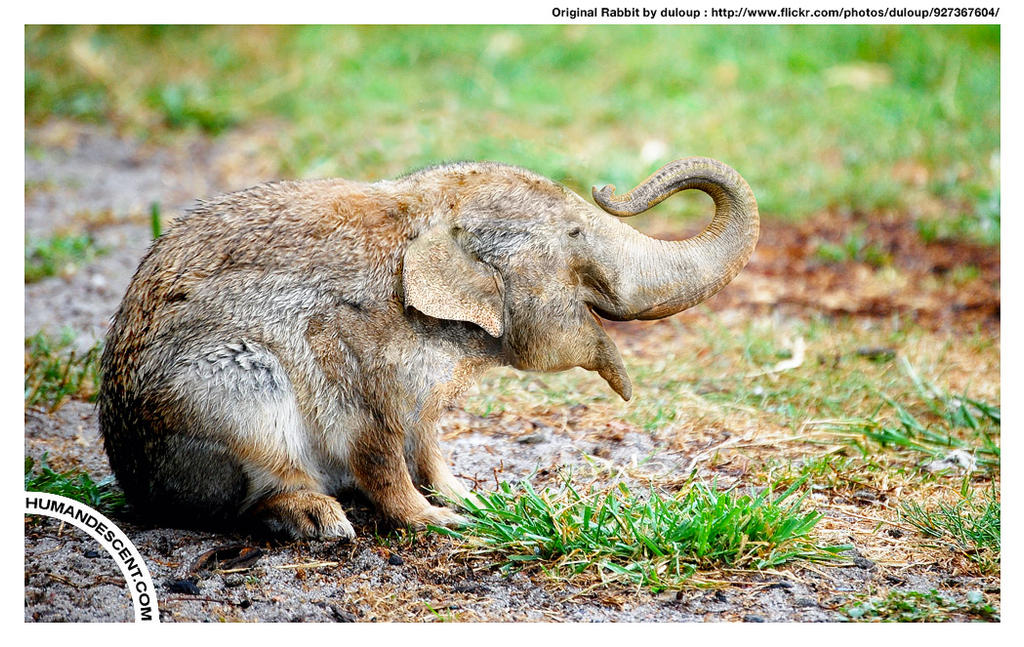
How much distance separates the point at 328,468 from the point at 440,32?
274 inches

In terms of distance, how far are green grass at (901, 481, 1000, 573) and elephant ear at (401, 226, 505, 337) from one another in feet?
6.37

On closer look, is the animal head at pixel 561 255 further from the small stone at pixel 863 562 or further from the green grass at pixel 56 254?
the green grass at pixel 56 254

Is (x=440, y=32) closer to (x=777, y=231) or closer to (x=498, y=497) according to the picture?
(x=777, y=231)

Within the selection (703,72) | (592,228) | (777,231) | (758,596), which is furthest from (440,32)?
(758,596)

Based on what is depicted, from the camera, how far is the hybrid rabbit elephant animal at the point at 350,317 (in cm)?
443

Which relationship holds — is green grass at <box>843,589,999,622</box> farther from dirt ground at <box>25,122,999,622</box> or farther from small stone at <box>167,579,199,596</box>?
small stone at <box>167,579,199,596</box>

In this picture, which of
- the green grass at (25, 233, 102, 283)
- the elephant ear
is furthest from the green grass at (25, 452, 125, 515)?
the green grass at (25, 233, 102, 283)

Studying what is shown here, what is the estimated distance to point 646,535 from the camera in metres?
4.44

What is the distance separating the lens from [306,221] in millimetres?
4594

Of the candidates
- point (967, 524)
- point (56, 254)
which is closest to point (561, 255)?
point (967, 524)

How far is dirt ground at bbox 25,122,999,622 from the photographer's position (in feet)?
13.6

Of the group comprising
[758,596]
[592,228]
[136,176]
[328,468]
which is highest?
[136,176]

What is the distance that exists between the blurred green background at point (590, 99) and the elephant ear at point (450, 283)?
165 inches

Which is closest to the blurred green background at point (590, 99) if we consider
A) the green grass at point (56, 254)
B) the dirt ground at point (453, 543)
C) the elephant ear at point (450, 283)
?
the dirt ground at point (453, 543)
